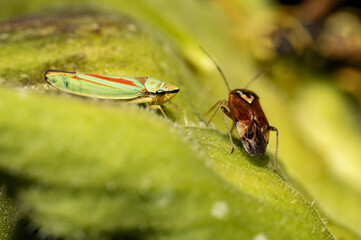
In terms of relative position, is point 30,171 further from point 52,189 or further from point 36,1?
point 36,1

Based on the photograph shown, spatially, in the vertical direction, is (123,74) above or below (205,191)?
below

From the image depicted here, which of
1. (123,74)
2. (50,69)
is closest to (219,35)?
(123,74)

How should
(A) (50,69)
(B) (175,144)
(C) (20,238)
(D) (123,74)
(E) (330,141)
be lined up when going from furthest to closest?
(E) (330,141), (D) (123,74), (A) (50,69), (C) (20,238), (B) (175,144)

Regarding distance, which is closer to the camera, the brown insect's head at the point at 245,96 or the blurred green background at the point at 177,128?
the blurred green background at the point at 177,128

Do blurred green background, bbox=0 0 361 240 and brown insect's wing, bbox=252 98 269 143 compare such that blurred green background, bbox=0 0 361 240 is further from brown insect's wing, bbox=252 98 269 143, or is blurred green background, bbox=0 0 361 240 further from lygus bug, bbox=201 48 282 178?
brown insect's wing, bbox=252 98 269 143

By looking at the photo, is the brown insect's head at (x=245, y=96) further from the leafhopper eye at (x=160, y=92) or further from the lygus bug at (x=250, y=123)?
the leafhopper eye at (x=160, y=92)

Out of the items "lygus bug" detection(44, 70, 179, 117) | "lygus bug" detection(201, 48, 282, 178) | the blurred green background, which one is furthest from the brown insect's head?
"lygus bug" detection(44, 70, 179, 117)

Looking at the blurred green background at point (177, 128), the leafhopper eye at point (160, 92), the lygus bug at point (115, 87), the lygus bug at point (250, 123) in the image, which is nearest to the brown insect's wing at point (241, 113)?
the lygus bug at point (250, 123)
